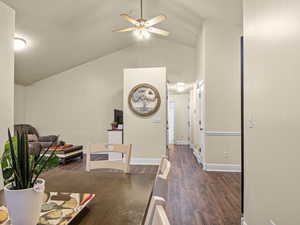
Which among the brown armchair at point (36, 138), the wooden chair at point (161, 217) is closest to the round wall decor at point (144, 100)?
the brown armchair at point (36, 138)

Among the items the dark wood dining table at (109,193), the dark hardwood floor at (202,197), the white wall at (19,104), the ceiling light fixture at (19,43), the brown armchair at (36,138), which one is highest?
the ceiling light fixture at (19,43)

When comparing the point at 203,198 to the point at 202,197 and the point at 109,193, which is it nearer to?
the point at 202,197

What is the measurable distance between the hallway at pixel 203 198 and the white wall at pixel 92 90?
11.0 feet

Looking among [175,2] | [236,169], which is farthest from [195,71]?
[236,169]

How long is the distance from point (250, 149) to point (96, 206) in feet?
5.21

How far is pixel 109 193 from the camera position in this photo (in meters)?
1.09

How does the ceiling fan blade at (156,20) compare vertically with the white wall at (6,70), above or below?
above

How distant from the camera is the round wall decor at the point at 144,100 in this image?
498 centimetres

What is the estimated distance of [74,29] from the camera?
4.56m

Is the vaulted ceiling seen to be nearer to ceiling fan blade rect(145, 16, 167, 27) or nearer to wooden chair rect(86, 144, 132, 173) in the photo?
ceiling fan blade rect(145, 16, 167, 27)

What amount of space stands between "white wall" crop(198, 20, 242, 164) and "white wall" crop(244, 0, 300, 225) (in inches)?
92.6

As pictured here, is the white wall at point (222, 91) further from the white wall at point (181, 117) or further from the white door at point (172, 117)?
the white door at point (172, 117)

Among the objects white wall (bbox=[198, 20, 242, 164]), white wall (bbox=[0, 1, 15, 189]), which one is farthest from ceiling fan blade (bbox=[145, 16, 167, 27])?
white wall (bbox=[0, 1, 15, 189])

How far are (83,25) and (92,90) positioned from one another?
2.41 m
